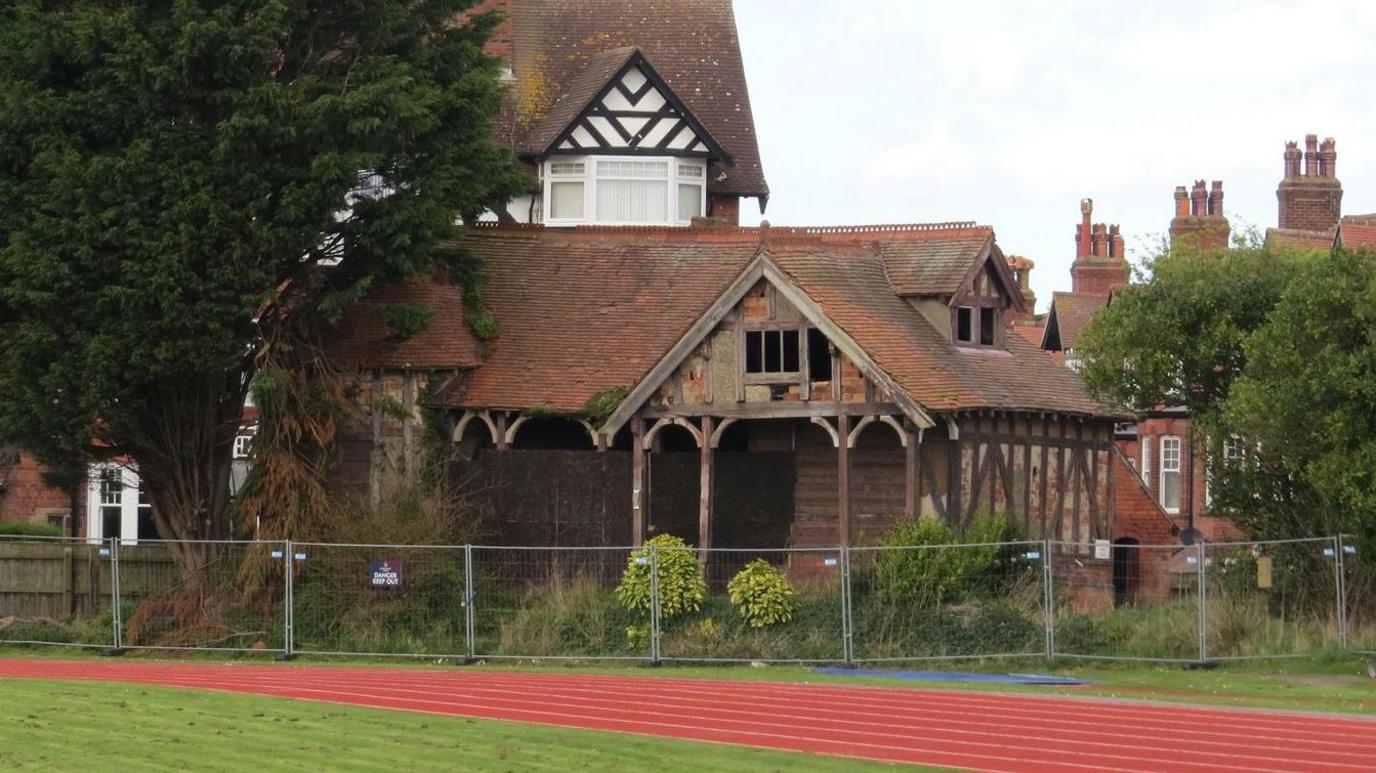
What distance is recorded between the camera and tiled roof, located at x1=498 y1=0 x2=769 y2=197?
48.8 m

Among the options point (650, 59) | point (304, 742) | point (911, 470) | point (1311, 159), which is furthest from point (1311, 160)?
point (304, 742)

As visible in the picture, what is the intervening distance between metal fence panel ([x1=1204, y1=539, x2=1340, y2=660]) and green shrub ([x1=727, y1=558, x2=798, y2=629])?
606 cm

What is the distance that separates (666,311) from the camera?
39531 millimetres

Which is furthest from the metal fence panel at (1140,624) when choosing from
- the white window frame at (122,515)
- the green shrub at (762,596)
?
the white window frame at (122,515)

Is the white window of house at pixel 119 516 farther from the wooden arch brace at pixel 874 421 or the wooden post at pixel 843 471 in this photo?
the wooden arch brace at pixel 874 421

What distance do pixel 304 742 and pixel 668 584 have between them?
43.7 ft

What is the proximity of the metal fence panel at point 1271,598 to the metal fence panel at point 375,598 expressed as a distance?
11.1 metres

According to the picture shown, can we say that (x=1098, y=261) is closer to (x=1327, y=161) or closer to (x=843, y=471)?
(x=1327, y=161)

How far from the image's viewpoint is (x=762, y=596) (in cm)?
3306

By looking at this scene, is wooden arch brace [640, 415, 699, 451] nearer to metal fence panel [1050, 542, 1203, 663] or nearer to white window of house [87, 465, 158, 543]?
metal fence panel [1050, 542, 1203, 663]

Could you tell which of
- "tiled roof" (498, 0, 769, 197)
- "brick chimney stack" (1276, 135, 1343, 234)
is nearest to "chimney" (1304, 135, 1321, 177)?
"brick chimney stack" (1276, 135, 1343, 234)

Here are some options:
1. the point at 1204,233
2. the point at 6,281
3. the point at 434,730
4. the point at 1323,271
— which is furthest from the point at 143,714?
the point at 1204,233

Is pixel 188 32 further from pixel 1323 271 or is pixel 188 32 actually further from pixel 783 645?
pixel 1323 271

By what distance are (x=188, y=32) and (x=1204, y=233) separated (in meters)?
26.3
